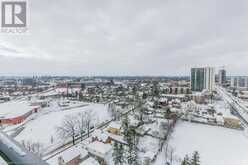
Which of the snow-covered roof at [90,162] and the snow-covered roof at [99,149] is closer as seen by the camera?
the snow-covered roof at [90,162]

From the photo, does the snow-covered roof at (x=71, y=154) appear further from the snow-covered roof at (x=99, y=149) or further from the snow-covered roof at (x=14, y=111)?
the snow-covered roof at (x=14, y=111)

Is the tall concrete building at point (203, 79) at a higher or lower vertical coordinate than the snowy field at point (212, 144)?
higher

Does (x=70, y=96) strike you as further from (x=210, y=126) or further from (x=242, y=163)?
(x=242, y=163)

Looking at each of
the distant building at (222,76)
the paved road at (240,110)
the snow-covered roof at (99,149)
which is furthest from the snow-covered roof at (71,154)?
the distant building at (222,76)

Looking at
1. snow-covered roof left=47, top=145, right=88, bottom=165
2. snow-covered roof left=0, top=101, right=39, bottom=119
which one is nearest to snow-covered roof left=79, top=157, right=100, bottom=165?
snow-covered roof left=47, top=145, right=88, bottom=165

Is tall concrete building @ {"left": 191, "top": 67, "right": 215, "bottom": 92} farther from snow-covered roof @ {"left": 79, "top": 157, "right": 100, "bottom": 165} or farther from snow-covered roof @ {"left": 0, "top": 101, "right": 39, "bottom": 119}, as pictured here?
snow-covered roof @ {"left": 79, "top": 157, "right": 100, "bottom": 165}
